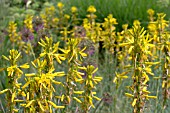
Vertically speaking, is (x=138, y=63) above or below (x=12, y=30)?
below

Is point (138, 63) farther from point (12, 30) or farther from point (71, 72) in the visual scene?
point (12, 30)

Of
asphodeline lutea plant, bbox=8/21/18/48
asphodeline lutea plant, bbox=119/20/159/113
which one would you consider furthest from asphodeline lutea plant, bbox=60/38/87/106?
asphodeline lutea plant, bbox=8/21/18/48

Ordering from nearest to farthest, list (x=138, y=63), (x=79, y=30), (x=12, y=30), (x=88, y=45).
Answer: (x=138, y=63) < (x=88, y=45) < (x=12, y=30) < (x=79, y=30)

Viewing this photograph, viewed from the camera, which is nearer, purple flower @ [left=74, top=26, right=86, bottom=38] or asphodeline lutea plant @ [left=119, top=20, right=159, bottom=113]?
asphodeline lutea plant @ [left=119, top=20, right=159, bottom=113]

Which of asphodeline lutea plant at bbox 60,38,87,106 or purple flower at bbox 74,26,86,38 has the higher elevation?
purple flower at bbox 74,26,86,38

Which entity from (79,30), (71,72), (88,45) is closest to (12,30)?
(79,30)

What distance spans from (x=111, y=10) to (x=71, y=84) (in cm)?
492

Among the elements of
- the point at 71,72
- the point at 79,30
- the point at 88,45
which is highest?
the point at 79,30

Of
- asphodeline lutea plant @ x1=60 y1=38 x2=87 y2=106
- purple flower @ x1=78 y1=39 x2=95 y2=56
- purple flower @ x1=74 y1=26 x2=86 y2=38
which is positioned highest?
purple flower @ x1=74 y1=26 x2=86 y2=38

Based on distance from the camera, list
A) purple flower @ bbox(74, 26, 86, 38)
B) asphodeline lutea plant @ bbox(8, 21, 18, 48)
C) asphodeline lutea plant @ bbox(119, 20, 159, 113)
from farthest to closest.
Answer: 1. purple flower @ bbox(74, 26, 86, 38)
2. asphodeline lutea plant @ bbox(8, 21, 18, 48)
3. asphodeline lutea plant @ bbox(119, 20, 159, 113)

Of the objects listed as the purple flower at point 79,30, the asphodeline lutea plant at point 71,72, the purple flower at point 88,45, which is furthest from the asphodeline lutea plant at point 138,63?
the purple flower at point 79,30

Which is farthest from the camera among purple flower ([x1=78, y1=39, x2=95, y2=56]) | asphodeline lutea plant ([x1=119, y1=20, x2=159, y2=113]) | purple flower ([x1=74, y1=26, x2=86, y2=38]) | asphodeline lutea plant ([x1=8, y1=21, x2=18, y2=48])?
purple flower ([x1=74, y1=26, x2=86, y2=38])

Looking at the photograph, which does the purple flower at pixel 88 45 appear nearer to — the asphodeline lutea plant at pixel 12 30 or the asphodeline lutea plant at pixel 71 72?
the asphodeline lutea plant at pixel 12 30

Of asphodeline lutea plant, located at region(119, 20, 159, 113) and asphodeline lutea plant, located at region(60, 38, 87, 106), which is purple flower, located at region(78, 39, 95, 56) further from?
asphodeline lutea plant, located at region(119, 20, 159, 113)
